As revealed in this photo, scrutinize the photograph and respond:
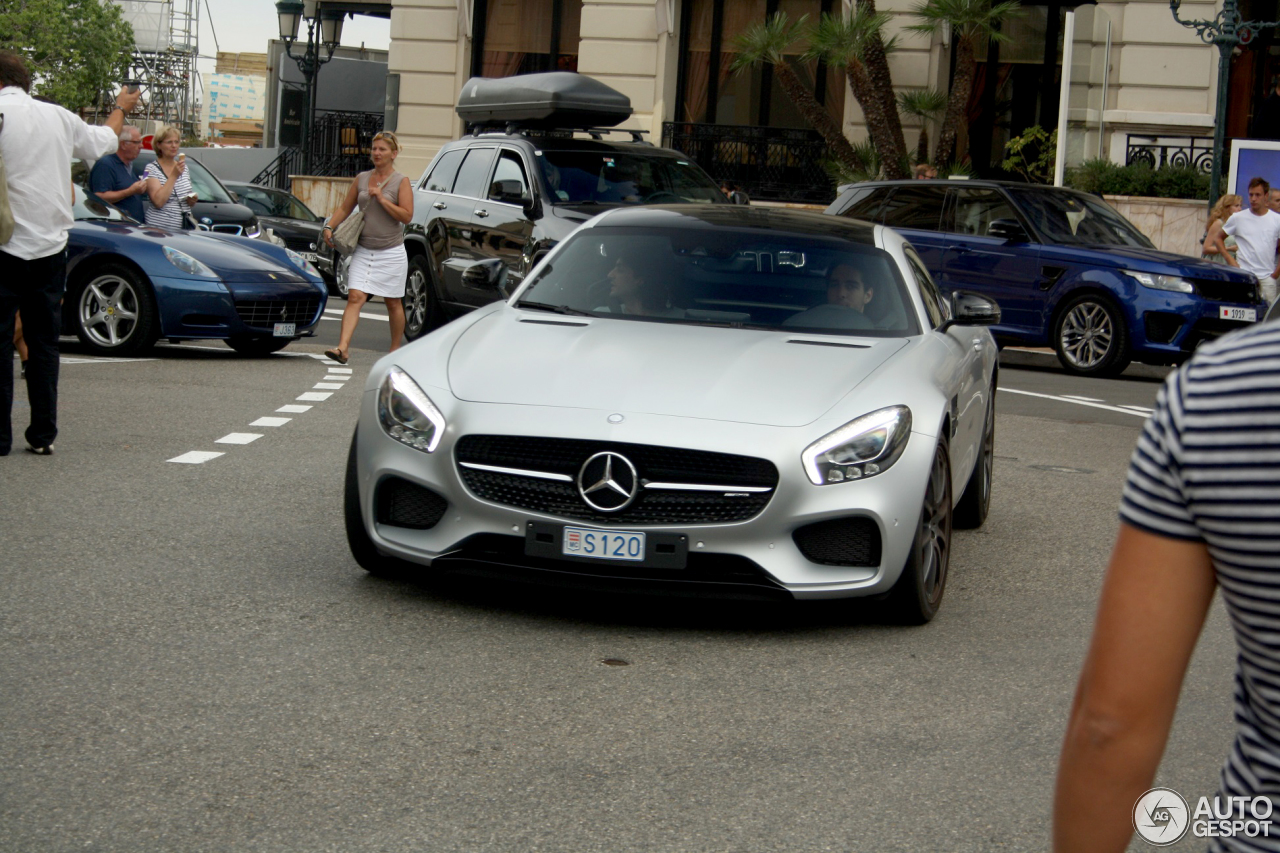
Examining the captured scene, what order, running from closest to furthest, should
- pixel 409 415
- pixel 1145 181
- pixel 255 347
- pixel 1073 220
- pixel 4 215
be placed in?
1. pixel 409 415
2. pixel 4 215
3. pixel 255 347
4. pixel 1073 220
5. pixel 1145 181

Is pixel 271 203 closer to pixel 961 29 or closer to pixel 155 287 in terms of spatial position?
pixel 961 29

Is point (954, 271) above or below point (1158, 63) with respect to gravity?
below

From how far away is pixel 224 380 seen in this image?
1273cm

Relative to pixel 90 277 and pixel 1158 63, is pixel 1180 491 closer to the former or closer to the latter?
pixel 90 277

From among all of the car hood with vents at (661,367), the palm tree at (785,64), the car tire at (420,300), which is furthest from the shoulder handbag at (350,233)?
the palm tree at (785,64)

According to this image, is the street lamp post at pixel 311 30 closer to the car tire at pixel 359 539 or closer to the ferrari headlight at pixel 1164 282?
the ferrari headlight at pixel 1164 282

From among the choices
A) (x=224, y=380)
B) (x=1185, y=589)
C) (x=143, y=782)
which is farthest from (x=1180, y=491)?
(x=224, y=380)

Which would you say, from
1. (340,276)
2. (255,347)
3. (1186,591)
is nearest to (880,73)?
(340,276)

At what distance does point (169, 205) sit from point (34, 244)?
6.54 meters

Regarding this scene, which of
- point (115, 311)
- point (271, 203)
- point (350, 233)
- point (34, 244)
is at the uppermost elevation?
point (271, 203)

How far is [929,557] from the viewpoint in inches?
233

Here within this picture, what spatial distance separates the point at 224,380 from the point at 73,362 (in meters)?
1.46

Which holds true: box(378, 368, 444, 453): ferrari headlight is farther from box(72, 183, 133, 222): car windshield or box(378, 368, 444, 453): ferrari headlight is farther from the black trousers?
box(72, 183, 133, 222): car windshield

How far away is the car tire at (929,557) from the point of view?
576 cm
